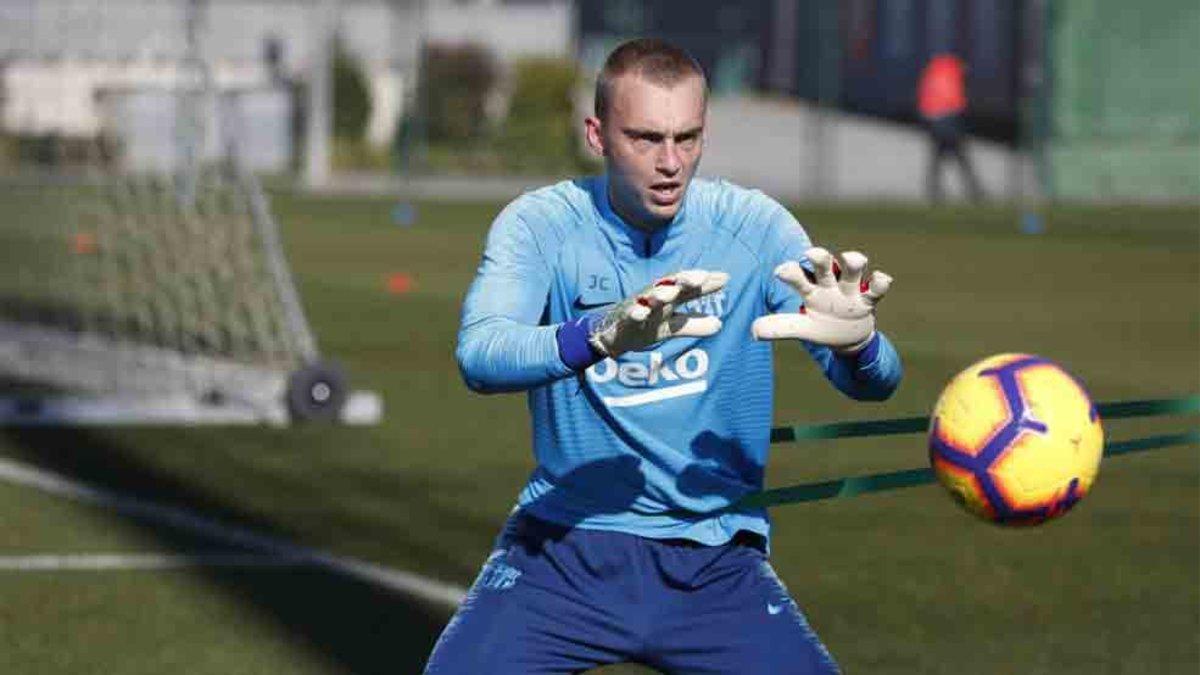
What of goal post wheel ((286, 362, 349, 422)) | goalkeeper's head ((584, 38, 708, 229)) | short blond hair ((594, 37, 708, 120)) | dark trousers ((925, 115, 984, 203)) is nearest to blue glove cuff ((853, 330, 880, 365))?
goalkeeper's head ((584, 38, 708, 229))

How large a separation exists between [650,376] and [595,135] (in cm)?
49

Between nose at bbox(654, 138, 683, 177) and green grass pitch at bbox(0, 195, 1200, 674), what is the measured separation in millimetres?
2814

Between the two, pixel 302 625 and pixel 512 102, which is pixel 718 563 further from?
pixel 512 102

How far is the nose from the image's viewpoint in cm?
552

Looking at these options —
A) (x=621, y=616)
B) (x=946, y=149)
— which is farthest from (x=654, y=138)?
(x=946, y=149)

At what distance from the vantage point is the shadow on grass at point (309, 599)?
823 cm

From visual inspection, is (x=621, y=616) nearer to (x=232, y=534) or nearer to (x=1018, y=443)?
(x=1018, y=443)

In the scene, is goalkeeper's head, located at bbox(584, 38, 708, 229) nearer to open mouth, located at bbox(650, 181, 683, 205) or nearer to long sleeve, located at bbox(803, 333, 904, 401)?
open mouth, located at bbox(650, 181, 683, 205)

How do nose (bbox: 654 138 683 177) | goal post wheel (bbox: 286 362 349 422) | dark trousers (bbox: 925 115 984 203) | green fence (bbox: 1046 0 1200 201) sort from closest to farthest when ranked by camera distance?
1. nose (bbox: 654 138 683 177)
2. goal post wheel (bbox: 286 362 349 422)
3. dark trousers (bbox: 925 115 984 203)
4. green fence (bbox: 1046 0 1200 201)

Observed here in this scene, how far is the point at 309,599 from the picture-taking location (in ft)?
29.9

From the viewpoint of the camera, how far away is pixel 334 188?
48688 millimetres

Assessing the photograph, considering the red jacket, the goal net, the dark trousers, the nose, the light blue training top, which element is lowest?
the dark trousers

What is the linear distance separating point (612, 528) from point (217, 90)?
33.1 ft

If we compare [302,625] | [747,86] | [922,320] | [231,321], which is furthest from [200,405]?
[747,86]
